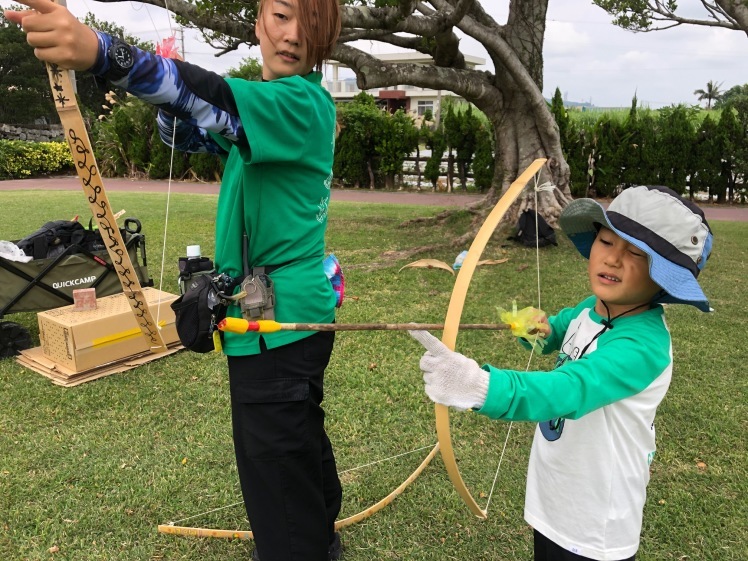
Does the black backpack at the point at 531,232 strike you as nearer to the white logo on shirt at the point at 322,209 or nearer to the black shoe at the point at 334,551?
the black shoe at the point at 334,551

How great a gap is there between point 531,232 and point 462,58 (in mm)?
2761

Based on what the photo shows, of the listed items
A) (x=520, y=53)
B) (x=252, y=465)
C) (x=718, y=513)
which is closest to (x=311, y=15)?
(x=252, y=465)

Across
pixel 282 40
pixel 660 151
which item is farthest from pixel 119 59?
pixel 660 151

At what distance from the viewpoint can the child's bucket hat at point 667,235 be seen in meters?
1.38

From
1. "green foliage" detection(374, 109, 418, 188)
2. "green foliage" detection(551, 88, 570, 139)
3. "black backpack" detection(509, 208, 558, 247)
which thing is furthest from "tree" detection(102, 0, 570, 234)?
"green foliage" detection(374, 109, 418, 188)

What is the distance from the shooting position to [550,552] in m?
1.67

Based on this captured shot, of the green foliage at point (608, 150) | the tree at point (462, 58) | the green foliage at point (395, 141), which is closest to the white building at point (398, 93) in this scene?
the green foliage at point (395, 141)

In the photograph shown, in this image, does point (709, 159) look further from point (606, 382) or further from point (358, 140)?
point (606, 382)

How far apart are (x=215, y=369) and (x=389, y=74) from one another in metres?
4.22

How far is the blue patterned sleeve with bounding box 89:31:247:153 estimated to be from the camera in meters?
1.21

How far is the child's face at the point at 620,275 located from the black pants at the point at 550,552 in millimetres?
660

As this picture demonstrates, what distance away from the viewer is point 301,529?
1798 mm

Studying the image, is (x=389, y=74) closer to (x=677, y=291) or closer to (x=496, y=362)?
(x=496, y=362)

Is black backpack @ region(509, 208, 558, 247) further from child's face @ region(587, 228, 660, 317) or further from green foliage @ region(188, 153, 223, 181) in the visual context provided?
green foliage @ region(188, 153, 223, 181)
